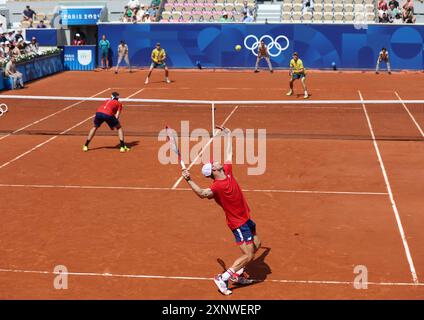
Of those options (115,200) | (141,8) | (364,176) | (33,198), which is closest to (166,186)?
(115,200)

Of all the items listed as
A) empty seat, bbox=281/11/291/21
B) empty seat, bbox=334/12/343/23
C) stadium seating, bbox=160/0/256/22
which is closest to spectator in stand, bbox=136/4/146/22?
stadium seating, bbox=160/0/256/22

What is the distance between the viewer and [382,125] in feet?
79.7

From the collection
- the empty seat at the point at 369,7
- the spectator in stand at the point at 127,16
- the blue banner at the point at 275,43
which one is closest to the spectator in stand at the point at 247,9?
the blue banner at the point at 275,43

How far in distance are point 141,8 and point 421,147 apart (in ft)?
94.2

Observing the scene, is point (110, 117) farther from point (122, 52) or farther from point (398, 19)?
point (398, 19)

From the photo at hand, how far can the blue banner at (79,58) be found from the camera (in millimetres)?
42531

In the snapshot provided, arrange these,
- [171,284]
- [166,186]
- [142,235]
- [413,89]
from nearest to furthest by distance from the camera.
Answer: [171,284] → [142,235] → [166,186] → [413,89]

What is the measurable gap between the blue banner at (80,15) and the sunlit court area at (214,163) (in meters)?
0.09

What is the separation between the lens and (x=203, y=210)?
48.7 feet

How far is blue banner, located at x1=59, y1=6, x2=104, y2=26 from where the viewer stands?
1705 inches

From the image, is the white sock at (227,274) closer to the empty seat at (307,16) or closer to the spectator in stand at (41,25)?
the empty seat at (307,16)

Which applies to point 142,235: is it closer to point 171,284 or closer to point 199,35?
point 171,284

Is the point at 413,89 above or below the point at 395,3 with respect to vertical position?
below

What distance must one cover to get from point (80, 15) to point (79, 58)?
9.96 ft
